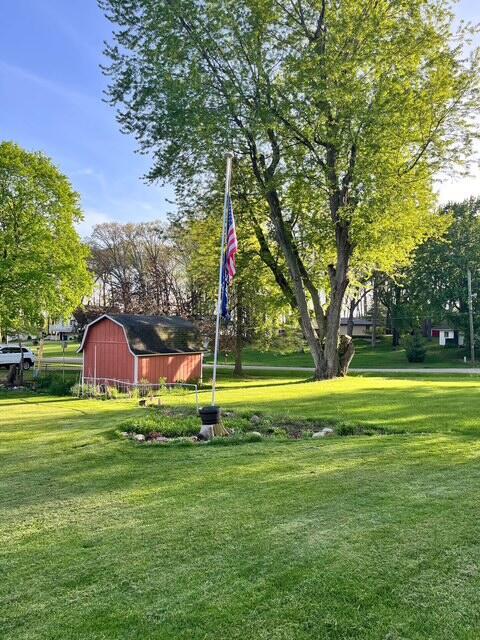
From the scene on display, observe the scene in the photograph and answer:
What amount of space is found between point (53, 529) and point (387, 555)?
2.85 meters

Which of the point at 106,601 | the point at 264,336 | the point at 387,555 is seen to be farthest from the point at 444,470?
the point at 264,336

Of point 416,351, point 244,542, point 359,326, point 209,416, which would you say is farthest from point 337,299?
point 359,326

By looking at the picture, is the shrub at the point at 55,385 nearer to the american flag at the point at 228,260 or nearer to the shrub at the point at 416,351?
the american flag at the point at 228,260

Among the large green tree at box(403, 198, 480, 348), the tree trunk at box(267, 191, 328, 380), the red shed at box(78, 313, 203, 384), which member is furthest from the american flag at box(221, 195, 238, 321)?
the large green tree at box(403, 198, 480, 348)

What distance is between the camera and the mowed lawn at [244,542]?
3025mm

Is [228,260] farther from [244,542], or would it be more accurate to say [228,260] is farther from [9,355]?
[9,355]

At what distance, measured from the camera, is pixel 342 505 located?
16.2ft

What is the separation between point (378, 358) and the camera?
151ft

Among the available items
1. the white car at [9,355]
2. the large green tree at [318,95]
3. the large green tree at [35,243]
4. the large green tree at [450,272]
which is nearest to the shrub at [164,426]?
the large green tree at [318,95]

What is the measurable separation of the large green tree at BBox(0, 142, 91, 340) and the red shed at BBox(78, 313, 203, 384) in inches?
110

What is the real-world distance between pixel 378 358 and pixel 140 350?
84.4 ft

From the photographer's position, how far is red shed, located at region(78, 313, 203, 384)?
1085 inches

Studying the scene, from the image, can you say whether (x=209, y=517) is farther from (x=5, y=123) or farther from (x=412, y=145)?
(x=5, y=123)

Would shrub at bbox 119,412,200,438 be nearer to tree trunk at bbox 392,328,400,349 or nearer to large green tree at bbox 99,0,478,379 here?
large green tree at bbox 99,0,478,379
